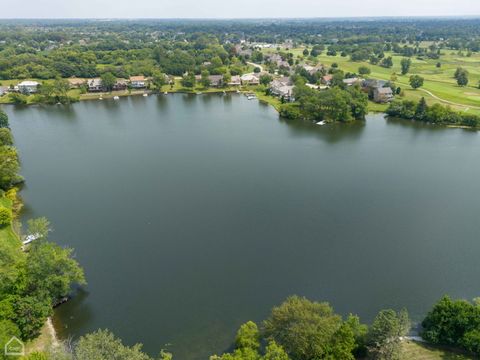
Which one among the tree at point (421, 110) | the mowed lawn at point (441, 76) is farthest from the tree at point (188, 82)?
the tree at point (421, 110)

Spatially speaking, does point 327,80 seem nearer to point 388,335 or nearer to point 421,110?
point 421,110

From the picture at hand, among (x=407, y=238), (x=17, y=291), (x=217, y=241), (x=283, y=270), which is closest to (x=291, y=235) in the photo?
(x=283, y=270)

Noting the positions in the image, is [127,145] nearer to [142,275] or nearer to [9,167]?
[9,167]

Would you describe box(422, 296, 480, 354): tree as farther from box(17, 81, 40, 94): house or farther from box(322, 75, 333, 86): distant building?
box(17, 81, 40, 94): house

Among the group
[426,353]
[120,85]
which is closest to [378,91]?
[426,353]

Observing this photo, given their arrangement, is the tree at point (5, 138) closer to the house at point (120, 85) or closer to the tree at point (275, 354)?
the house at point (120, 85)
